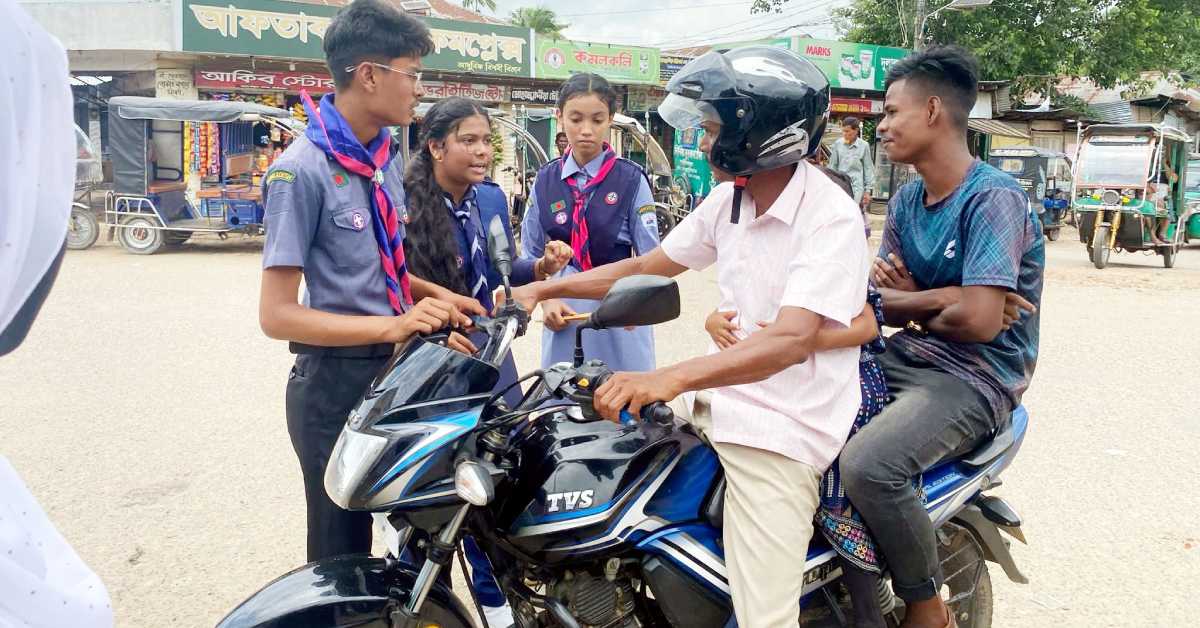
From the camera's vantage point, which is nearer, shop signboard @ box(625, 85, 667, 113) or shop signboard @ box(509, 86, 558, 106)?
shop signboard @ box(509, 86, 558, 106)

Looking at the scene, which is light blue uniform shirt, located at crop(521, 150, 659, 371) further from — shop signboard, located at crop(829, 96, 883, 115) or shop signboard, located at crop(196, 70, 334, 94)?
shop signboard, located at crop(829, 96, 883, 115)

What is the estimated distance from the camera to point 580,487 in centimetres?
206

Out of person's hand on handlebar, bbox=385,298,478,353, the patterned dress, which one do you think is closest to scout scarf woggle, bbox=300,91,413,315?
person's hand on handlebar, bbox=385,298,478,353

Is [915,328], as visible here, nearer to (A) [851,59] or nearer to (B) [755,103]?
(B) [755,103]

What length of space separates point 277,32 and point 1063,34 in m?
18.6

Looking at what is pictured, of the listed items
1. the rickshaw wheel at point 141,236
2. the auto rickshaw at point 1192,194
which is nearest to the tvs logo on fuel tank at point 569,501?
the rickshaw wheel at point 141,236

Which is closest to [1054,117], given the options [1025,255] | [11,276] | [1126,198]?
[1126,198]

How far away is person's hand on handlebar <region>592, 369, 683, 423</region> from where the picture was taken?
193 centimetres

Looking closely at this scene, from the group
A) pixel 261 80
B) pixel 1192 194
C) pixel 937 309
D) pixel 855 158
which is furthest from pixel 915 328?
pixel 1192 194

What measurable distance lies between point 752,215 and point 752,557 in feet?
2.75

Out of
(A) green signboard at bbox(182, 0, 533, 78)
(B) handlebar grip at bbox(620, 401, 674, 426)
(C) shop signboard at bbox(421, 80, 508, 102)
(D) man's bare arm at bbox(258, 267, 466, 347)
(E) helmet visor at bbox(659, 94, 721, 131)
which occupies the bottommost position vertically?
(B) handlebar grip at bbox(620, 401, 674, 426)

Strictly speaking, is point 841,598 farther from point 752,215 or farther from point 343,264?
point 343,264

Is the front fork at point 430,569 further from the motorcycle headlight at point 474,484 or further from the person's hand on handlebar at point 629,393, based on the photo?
the person's hand on handlebar at point 629,393

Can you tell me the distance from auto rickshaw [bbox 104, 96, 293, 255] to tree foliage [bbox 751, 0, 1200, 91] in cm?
1523
